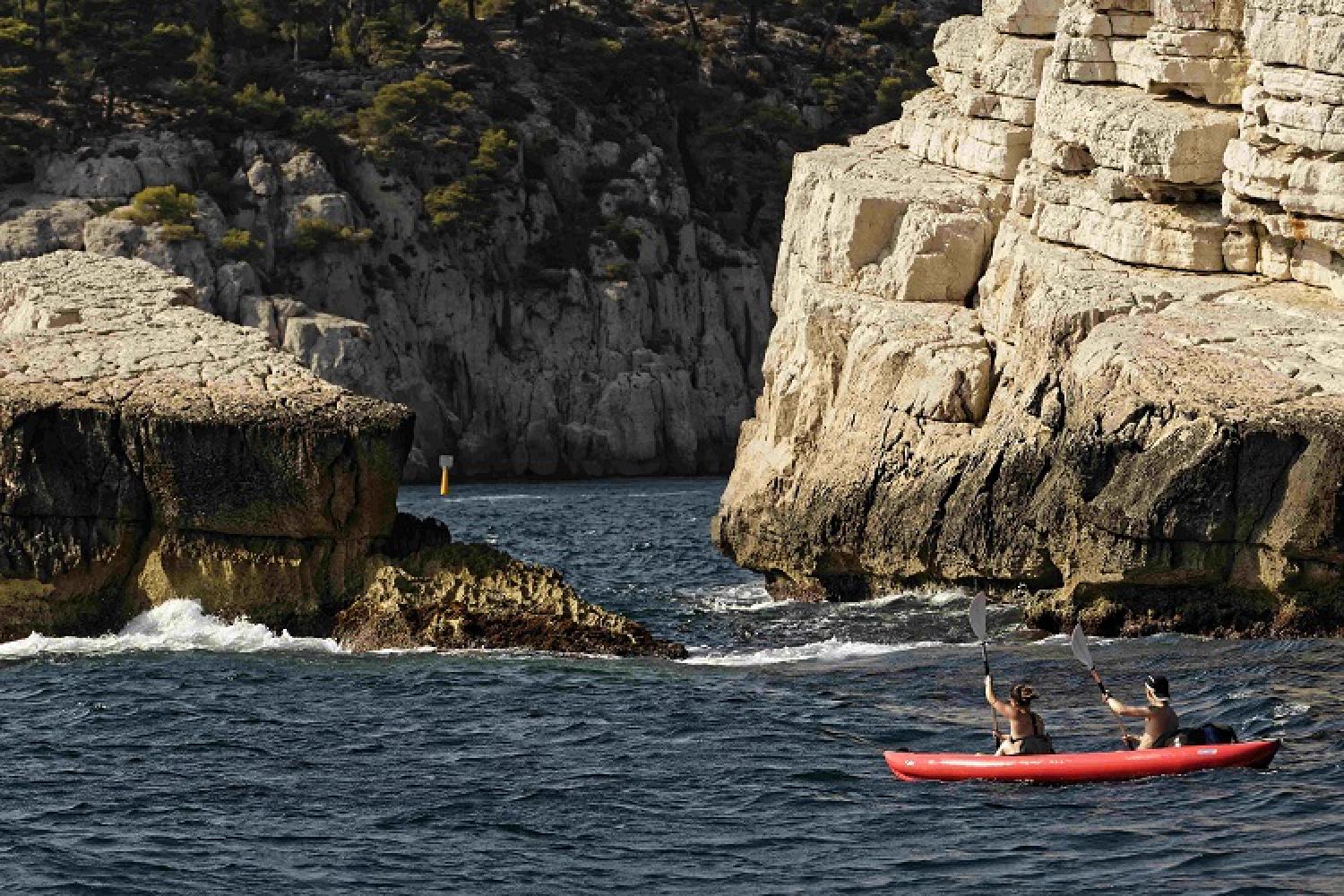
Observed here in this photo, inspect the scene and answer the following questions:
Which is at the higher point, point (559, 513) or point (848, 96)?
point (848, 96)

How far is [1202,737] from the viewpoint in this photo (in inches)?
1259

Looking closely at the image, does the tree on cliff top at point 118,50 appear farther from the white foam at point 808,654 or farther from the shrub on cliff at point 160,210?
the white foam at point 808,654

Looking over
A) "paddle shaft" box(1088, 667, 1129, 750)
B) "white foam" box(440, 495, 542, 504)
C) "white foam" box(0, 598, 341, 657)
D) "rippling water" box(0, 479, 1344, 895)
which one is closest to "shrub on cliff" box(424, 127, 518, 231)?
"white foam" box(440, 495, 542, 504)

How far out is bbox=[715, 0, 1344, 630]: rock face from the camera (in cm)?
4125

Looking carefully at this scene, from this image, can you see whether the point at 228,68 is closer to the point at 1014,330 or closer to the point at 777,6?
the point at 777,6

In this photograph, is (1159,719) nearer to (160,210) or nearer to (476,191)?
(160,210)

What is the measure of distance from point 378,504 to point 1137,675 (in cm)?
1280

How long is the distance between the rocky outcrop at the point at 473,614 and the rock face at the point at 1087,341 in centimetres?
699

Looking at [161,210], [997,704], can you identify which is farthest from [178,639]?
[161,210]

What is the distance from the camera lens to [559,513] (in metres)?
81.6

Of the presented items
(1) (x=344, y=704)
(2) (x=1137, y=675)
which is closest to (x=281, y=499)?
(1) (x=344, y=704)

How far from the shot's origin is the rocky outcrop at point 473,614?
42.2m

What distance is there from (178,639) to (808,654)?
33.5 ft

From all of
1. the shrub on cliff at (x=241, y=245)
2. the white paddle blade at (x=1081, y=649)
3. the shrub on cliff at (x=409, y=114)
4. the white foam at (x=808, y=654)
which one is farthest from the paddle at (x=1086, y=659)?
the shrub on cliff at (x=409, y=114)
